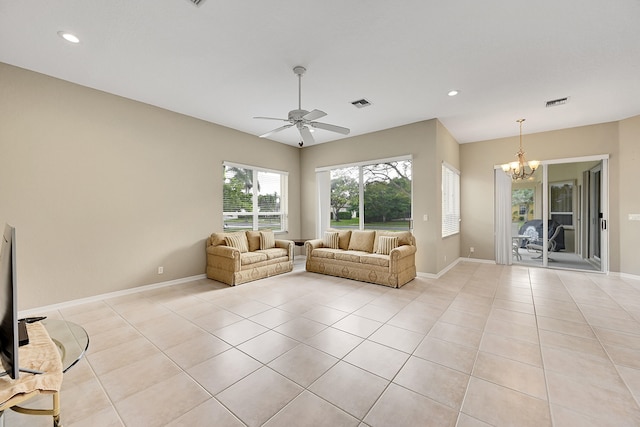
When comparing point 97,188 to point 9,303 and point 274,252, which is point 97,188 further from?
point 9,303

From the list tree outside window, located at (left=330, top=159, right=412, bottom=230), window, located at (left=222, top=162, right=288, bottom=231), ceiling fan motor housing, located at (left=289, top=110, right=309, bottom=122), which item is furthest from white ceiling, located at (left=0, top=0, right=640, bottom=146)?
window, located at (left=222, top=162, right=288, bottom=231)

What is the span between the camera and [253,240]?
18.3ft

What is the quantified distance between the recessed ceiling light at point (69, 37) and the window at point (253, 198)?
2913 millimetres

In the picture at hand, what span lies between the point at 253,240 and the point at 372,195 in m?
2.85

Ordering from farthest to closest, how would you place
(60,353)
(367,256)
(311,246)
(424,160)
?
1. (311,246)
2. (424,160)
3. (367,256)
4. (60,353)

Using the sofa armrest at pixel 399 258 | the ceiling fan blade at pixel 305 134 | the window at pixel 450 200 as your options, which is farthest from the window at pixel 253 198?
the window at pixel 450 200

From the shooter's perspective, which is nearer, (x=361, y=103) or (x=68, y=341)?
(x=68, y=341)

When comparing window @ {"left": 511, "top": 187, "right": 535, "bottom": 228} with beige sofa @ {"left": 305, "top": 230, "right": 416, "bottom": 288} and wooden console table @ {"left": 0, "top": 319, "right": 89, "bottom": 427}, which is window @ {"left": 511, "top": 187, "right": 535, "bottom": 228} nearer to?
beige sofa @ {"left": 305, "top": 230, "right": 416, "bottom": 288}

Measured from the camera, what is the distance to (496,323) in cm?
304

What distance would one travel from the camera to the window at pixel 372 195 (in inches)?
222

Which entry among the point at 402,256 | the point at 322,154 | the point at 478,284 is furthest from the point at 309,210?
the point at 478,284

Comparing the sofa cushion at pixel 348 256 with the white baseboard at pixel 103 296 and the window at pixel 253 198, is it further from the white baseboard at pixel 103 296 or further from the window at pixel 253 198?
the white baseboard at pixel 103 296

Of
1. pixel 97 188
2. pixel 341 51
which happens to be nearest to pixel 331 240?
pixel 341 51

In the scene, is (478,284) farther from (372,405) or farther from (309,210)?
(309,210)
